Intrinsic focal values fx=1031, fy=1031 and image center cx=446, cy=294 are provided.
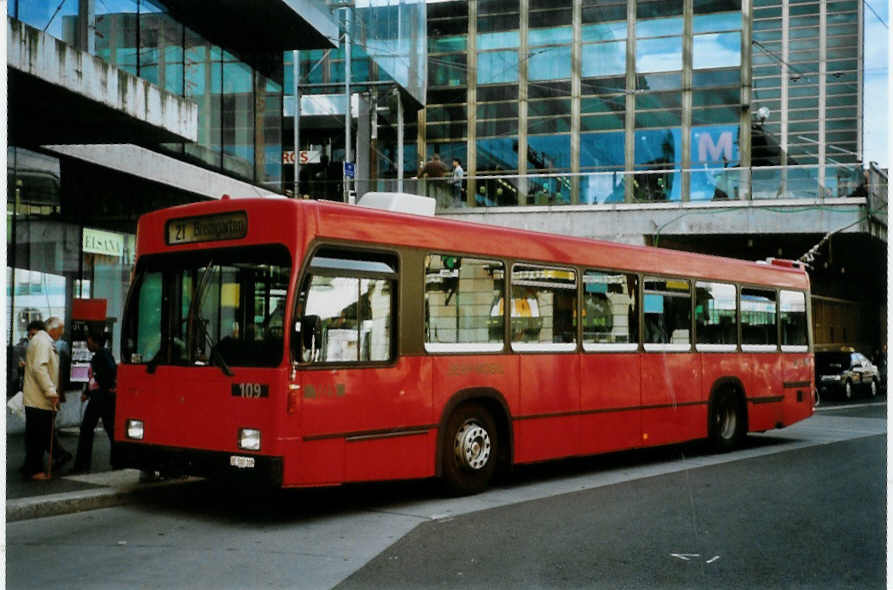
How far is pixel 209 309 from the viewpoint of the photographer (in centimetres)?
909

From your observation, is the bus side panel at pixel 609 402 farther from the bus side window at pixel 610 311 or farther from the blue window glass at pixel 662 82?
the blue window glass at pixel 662 82

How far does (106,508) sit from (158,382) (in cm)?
131

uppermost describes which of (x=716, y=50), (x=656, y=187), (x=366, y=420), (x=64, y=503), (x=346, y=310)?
(x=716, y=50)

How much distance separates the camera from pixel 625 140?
4478 centimetres

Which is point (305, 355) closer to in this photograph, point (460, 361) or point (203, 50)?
point (460, 361)

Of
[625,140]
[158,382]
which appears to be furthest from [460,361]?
[625,140]

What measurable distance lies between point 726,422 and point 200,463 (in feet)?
28.5

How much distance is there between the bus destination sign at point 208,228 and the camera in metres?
9.09

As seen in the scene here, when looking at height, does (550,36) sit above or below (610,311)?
above

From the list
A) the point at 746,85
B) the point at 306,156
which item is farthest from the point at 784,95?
the point at 306,156

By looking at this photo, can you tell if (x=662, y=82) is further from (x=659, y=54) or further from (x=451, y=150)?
(x=451, y=150)

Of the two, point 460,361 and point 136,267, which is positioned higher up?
point 136,267

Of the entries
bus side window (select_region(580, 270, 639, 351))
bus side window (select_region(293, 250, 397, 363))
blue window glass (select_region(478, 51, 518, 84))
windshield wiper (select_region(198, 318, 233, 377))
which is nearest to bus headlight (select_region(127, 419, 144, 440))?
windshield wiper (select_region(198, 318, 233, 377))

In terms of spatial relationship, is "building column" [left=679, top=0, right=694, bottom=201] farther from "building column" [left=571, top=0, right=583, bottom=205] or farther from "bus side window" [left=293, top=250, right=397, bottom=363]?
"bus side window" [left=293, top=250, right=397, bottom=363]
